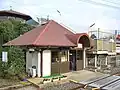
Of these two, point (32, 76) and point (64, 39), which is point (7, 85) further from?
point (64, 39)

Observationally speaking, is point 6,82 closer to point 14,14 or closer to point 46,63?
point 46,63

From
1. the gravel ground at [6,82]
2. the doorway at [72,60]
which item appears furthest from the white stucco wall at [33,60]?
the doorway at [72,60]

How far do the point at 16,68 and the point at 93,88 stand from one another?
224 inches

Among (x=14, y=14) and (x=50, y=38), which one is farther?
(x=14, y=14)

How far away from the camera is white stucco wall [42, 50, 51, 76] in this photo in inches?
567

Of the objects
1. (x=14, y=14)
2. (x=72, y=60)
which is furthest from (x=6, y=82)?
(x=14, y=14)

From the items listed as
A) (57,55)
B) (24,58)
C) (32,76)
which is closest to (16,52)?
(24,58)

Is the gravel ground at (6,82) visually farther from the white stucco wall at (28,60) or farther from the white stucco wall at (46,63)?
the white stucco wall at (46,63)

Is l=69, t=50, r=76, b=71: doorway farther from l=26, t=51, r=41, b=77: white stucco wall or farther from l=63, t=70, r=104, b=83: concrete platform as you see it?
l=26, t=51, r=41, b=77: white stucco wall

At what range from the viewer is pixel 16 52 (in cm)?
1370

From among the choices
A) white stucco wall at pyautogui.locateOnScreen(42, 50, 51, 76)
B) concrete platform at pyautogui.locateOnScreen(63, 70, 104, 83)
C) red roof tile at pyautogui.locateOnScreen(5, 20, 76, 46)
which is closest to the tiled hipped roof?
red roof tile at pyautogui.locateOnScreen(5, 20, 76, 46)

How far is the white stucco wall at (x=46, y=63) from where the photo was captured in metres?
14.4

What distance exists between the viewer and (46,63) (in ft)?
47.8

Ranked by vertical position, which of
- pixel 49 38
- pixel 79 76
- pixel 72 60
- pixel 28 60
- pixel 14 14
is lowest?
pixel 79 76
